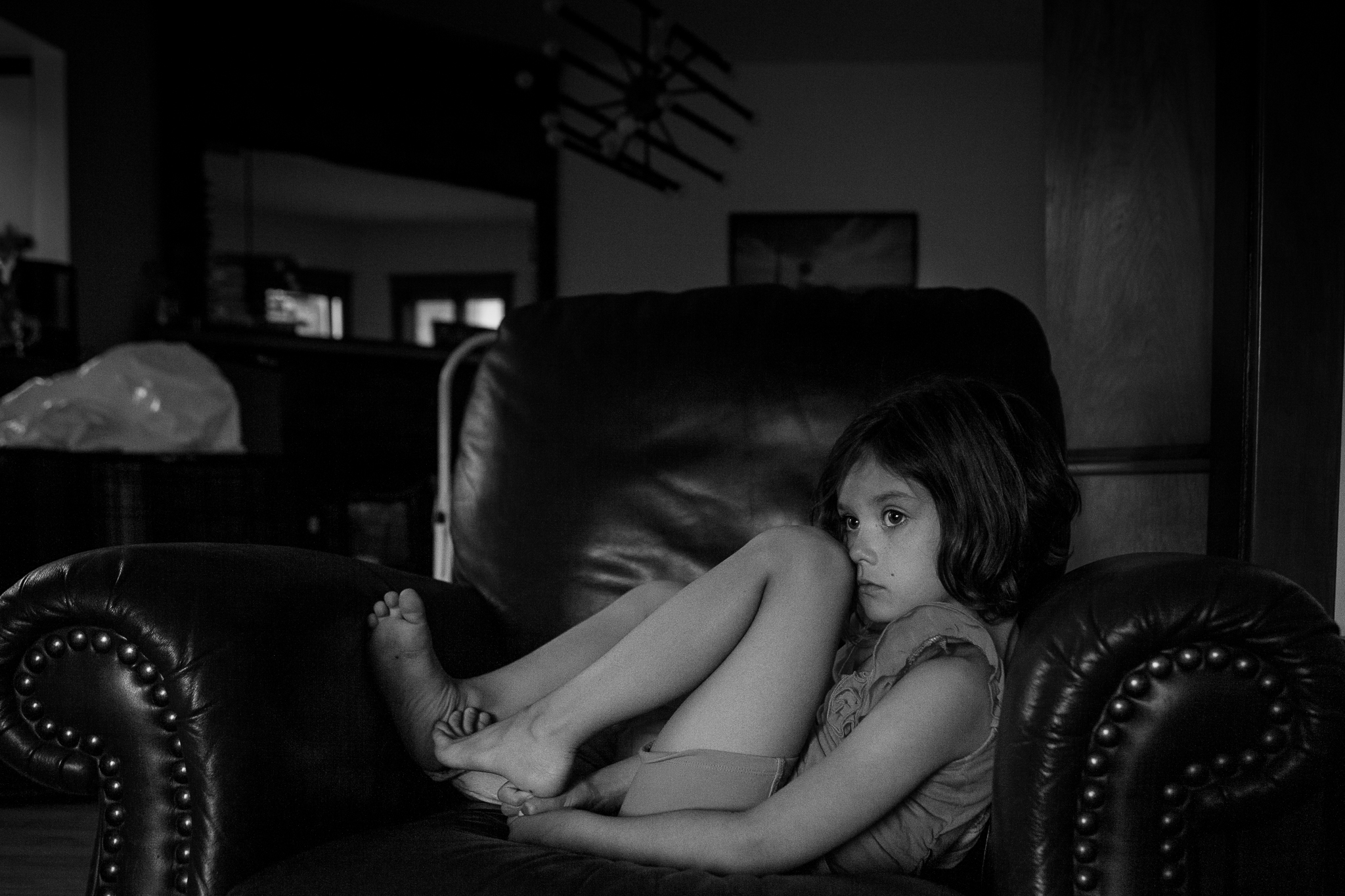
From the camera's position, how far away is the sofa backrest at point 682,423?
1563 millimetres

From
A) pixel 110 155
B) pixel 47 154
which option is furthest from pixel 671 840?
pixel 110 155

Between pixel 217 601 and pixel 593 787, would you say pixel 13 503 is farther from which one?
pixel 593 787

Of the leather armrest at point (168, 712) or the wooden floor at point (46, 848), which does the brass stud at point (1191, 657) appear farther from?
the wooden floor at point (46, 848)

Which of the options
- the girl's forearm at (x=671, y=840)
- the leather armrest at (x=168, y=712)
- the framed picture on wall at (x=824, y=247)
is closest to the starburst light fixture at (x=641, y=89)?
the framed picture on wall at (x=824, y=247)

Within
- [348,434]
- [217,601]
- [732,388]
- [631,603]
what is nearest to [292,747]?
[217,601]

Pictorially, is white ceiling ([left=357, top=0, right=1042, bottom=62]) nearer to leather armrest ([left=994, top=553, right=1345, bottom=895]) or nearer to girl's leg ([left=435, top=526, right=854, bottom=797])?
girl's leg ([left=435, top=526, right=854, bottom=797])

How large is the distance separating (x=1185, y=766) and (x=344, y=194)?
5.50 meters

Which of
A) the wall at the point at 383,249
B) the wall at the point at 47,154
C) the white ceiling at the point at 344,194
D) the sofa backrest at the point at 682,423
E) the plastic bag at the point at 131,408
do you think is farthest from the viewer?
the wall at the point at 383,249

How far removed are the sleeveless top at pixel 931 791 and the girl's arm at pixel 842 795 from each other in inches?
0.8

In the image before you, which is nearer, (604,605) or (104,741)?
(104,741)

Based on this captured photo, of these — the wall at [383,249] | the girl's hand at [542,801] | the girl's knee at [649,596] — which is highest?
the wall at [383,249]

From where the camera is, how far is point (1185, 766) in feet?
3.02

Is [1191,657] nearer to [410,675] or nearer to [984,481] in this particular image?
[984,481]

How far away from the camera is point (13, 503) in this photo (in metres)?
2.17
